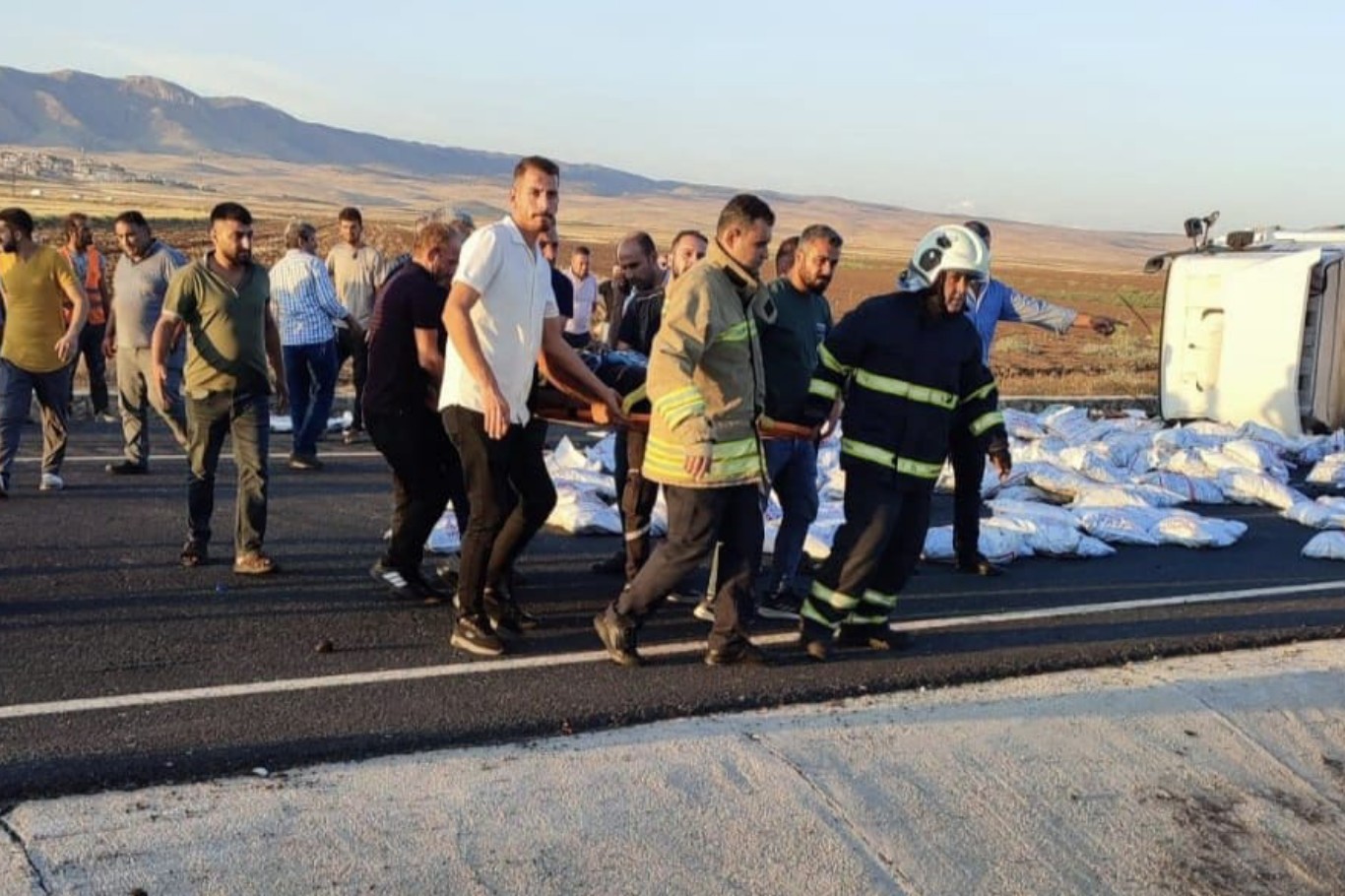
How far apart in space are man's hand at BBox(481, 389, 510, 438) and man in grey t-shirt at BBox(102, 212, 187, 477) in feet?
15.6

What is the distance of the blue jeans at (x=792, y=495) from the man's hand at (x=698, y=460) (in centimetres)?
118

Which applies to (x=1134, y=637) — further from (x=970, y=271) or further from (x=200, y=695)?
(x=200, y=695)

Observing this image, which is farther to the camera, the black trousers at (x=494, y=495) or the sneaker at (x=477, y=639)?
the sneaker at (x=477, y=639)

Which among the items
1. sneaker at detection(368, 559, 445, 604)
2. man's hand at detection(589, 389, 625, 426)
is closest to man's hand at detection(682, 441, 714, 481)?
man's hand at detection(589, 389, 625, 426)

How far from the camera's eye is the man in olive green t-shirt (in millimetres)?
6984

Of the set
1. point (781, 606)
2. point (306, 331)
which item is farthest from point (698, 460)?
point (306, 331)

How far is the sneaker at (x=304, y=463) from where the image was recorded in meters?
10.5

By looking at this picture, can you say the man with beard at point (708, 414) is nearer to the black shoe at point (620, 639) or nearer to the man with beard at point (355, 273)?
the black shoe at point (620, 639)

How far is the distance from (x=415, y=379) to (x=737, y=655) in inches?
77.7

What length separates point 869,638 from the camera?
6.35 metres

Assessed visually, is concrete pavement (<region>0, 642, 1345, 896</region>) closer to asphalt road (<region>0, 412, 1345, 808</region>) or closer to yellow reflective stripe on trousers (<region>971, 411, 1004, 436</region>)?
asphalt road (<region>0, 412, 1345, 808</region>)

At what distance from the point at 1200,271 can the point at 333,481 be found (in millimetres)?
9759

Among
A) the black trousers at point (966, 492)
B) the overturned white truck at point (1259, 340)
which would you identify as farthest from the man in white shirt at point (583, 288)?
the overturned white truck at point (1259, 340)

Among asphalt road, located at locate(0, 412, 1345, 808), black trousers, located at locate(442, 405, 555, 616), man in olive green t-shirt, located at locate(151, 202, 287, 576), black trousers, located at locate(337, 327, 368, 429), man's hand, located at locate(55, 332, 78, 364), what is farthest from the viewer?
black trousers, located at locate(337, 327, 368, 429)
